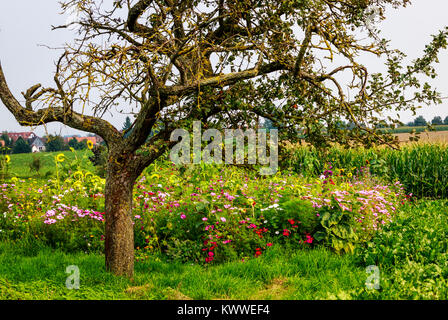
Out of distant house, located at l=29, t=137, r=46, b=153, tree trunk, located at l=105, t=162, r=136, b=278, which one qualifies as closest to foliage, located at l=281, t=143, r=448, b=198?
tree trunk, located at l=105, t=162, r=136, b=278

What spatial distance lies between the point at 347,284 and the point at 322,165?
324 inches

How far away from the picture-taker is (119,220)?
478cm

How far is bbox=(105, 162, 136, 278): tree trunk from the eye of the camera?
475 cm

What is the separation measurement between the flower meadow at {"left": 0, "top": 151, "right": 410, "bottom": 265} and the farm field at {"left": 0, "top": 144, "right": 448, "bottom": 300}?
22mm

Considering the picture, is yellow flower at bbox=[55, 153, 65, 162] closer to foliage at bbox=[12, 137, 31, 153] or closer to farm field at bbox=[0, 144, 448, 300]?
farm field at bbox=[0, 144, 448, 300]

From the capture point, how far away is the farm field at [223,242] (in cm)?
448

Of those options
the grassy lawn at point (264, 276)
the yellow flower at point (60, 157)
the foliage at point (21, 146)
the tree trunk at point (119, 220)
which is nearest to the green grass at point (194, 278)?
the grassy lawn at point (264, 276)

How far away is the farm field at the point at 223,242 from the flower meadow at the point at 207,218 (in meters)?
0.02

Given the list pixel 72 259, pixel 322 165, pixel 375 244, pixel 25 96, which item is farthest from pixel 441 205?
pixel 25 96

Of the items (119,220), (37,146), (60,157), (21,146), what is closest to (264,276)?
(119,220)

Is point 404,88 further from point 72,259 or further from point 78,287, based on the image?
point 72,259

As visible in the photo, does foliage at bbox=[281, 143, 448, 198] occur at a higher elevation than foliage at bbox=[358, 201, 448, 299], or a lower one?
higher

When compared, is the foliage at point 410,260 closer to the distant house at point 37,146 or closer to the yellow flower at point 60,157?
the yellow flower at point 60,157

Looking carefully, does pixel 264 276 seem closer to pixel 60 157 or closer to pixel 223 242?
pixel 223 242
